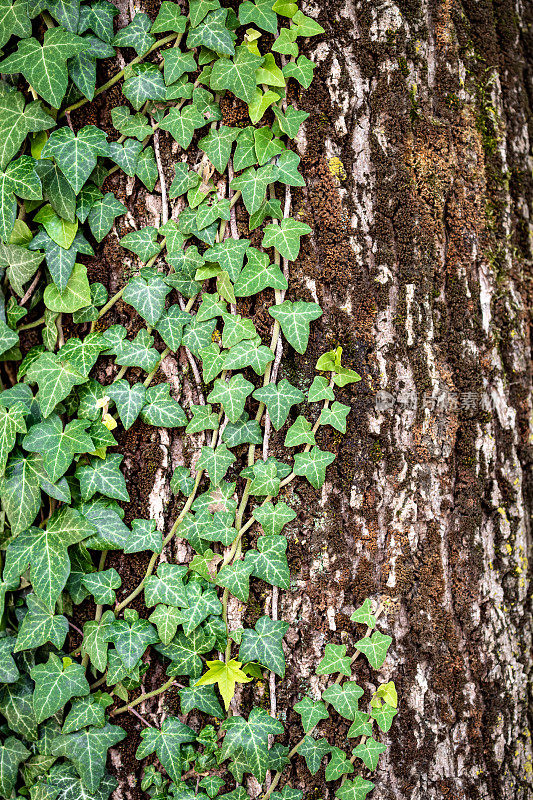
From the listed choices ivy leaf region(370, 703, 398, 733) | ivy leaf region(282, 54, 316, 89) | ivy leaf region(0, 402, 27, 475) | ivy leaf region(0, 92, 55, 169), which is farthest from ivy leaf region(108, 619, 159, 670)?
ivy leaf region(282, 54, 316, 89)

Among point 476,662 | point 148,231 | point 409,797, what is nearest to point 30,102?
point 148,231

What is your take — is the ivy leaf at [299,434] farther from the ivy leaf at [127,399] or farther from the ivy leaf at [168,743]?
the ivy leaf at [168,743]

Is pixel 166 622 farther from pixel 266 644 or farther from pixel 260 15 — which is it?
pixel 260 15

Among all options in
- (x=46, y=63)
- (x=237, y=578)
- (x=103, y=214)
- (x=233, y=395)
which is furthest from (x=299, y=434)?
(x=46, y=63)

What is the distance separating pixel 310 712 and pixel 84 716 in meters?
0.63

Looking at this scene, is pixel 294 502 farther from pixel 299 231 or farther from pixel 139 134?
pixel 139 134

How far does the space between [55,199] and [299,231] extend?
69 cm

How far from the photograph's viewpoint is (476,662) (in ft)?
4.79

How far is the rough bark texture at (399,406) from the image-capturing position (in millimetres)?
1380

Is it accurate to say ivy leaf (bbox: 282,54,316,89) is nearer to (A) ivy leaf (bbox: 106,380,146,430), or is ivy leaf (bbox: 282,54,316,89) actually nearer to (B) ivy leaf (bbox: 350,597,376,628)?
(A) ivy leaf (bbox: 106,380,146,430)

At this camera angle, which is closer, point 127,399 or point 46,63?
point 46,63

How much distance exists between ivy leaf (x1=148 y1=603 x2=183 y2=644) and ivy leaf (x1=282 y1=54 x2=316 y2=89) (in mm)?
1501

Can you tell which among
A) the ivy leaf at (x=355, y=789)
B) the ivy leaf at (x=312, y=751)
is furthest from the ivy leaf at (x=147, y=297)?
the ivy leaf at (x=355, y=789)

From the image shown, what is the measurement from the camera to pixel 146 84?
133 cm
